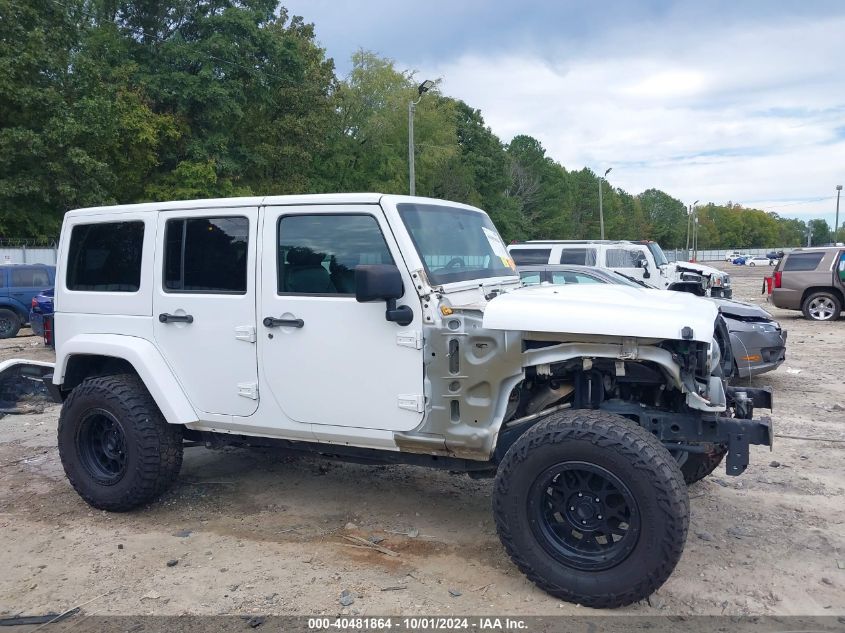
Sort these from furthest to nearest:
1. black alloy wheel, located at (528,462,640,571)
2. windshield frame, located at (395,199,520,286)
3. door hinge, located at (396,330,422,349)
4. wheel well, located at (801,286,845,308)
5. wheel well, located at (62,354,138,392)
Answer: wheel well, located at (801,286,845,308), wheel well, located at (62,354,138,392), windshield frame, located at (395,199,520,286), door hinge, located at (396,330,422,349), black alloy wheel, located at (528,462,640,571)

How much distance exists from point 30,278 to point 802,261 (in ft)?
59.2

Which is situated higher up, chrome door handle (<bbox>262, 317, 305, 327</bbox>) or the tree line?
the tree line

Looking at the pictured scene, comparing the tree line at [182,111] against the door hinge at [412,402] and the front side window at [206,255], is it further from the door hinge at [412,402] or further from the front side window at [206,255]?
the door hinge at [412,402]

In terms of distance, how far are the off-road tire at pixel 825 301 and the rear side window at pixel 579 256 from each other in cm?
495

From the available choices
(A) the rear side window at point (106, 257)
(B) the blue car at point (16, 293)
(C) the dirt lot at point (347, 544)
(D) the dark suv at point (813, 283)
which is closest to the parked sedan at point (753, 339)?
(C) the dirt lot at point (347, 544)

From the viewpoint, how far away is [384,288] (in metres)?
3.68

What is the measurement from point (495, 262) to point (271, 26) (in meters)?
34.6

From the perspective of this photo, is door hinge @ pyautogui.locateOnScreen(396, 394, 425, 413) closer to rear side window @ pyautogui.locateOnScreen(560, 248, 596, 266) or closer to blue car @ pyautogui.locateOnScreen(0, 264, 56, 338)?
rear side window @ pyautogui.locateOnScreen(560, 248, 596, 266)

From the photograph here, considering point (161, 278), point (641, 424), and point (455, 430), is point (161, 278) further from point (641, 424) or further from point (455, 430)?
point (641, 424)

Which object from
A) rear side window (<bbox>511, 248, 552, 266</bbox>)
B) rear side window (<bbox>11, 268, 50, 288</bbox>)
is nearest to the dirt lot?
rear side window (<bbox>511, 248, 552, 266</bbox>)

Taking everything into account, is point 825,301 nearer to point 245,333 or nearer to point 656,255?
point 656,255

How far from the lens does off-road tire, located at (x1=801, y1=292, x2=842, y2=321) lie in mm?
15609

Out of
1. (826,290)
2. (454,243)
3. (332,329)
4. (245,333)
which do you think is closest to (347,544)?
(332,329)

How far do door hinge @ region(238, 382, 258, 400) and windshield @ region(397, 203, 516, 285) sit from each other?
1365mm
